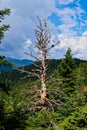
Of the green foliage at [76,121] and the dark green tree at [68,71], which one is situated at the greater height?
the dark green tree at [68,71]

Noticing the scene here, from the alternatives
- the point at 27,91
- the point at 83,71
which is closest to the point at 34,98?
the point at 27,91

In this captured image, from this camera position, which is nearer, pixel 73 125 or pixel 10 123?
pixel 10 123

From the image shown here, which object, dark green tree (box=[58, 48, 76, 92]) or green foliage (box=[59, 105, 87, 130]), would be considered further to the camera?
dark green tree (box=[58, 48, 76, 92])

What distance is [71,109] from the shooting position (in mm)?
30219

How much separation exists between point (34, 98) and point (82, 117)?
5.01 m

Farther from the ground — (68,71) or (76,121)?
(68,71)

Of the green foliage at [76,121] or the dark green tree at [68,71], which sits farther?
the dark green tree at [68,71]

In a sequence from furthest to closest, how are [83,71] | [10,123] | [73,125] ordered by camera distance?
[83,71] → [73,125] → [10,123]

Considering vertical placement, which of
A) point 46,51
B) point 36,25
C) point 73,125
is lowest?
point 73,125

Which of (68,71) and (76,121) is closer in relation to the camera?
(76,121)

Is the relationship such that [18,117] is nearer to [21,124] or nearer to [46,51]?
[21,124]

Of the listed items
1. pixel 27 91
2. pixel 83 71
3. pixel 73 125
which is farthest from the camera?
pixel 83 71

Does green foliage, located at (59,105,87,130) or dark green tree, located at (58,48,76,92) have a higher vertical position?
dark green tree, located at (58,48,76,92)

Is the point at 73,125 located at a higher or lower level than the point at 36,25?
lower
